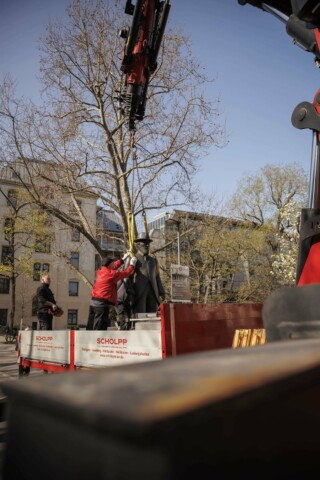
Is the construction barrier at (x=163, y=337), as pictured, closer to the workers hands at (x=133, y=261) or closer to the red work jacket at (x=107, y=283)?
the red work jacket at (x=107, y=283)

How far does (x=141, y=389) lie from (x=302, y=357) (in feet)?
0.99

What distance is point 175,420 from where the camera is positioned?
1.54 feet

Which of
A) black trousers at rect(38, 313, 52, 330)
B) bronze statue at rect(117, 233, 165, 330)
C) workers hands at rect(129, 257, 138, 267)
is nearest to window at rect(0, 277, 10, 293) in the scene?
black trousers at rect(38, 313, 52, 330)

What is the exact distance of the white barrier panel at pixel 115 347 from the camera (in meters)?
4.77

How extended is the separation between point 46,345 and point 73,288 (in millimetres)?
43988

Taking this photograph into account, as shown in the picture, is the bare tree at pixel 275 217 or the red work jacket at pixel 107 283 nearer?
the red work jacket at pixel 107 283

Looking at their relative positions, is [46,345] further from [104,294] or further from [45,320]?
[45,320]

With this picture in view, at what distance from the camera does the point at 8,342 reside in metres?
26.1

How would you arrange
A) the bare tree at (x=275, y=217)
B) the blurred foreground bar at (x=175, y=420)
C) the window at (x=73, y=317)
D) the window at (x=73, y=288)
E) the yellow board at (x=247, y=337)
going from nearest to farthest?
the blurred foreground bar at (x=175, y=420) → the yellow board at (x=247, y=337) → the bare tree at (x=275, y=217) → the window at (x=73, y=317) → the window at (x=73, y=288)

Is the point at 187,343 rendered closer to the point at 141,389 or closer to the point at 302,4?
the point at 302,4

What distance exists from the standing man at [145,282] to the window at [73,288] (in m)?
42.5

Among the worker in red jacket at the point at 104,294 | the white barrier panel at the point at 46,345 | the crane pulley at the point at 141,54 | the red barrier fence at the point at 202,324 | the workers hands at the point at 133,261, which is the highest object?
the crane pulley at the point at 141,54

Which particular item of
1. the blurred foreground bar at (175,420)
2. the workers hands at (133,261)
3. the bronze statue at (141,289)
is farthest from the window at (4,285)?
the blurred foreground bar at (175,420)

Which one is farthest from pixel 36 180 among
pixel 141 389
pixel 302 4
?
pixel 141 389
